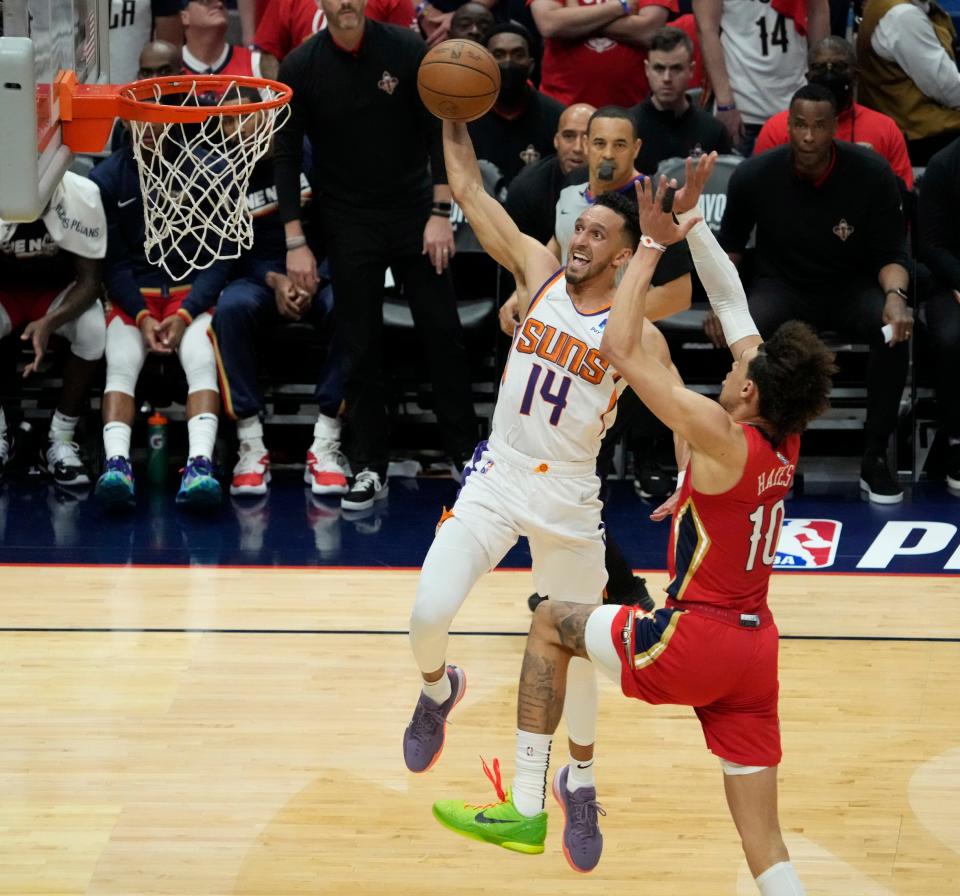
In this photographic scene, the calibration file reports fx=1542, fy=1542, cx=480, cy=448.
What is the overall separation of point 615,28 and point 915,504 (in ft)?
10.8

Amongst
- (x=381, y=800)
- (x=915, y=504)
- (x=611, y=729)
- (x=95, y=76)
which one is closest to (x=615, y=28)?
(x=915, y=504)

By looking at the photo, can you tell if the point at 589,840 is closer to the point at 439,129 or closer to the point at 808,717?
the point at 808,717

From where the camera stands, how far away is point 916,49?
9.09 m

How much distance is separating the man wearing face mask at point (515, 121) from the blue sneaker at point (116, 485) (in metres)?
2.68

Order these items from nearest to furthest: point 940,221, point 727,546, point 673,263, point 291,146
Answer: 1. point 727,546
2. point 673,263
3. point 291,146
4. point 940,221

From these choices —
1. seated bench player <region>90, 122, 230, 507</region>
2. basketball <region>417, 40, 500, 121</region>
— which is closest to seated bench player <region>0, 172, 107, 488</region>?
seated bench player <region>90, 122, 230, 507</region>

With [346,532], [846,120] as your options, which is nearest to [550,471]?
[346,532]

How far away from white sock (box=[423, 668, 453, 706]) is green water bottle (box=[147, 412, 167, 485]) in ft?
12.8

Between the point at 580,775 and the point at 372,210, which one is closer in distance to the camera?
the point at 580,775

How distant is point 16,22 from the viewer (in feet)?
15.3

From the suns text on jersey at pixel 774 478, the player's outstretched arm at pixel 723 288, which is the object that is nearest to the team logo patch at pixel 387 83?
the player's outstretched arm at pixel 723 288

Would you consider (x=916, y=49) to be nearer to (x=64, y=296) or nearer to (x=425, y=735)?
(x=64, y=296)

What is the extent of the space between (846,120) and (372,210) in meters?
2.84

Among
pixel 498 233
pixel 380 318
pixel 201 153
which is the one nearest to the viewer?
pixel 498 233
